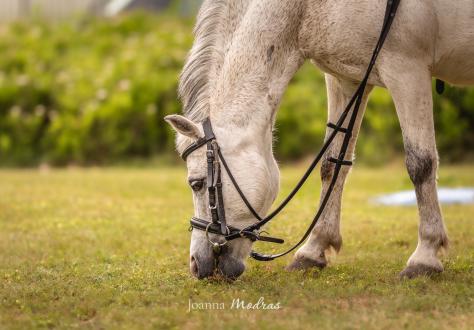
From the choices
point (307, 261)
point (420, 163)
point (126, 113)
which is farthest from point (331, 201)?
point (126, 113)

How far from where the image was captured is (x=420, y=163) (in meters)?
5.14

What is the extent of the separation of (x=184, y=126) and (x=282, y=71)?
2.61 ft

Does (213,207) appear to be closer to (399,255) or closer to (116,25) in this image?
(399,255)

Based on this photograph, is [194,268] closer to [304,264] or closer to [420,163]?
[304,264]

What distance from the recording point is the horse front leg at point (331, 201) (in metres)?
5.77

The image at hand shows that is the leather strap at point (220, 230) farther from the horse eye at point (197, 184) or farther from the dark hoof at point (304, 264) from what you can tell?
the dark hoof at point (304, 264)

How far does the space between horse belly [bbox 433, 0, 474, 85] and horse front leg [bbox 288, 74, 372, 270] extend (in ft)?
2.20

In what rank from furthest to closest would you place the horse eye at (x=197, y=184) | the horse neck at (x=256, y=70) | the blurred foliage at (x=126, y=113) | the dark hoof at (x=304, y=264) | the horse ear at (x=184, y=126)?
1. the blurred foliage at (x=126, y=113)
2. the dark hoof at (x=304, y=264)
3. the horse neck at (x=256, y=70)
4. the horse eye at (x=197, y=184)
5. the horse ear at (x=184, y=126)

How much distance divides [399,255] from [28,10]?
1543 cm

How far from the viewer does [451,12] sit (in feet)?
16.8

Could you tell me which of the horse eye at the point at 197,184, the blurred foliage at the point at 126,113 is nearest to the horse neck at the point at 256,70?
the horse eye at the point at 197,184

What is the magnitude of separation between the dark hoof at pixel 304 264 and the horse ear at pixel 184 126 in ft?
4.45

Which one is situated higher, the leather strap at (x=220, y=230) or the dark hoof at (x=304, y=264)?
the leather strap at (x=220, y=230)

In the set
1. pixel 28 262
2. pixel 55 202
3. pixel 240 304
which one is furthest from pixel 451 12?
pixel 55 202
